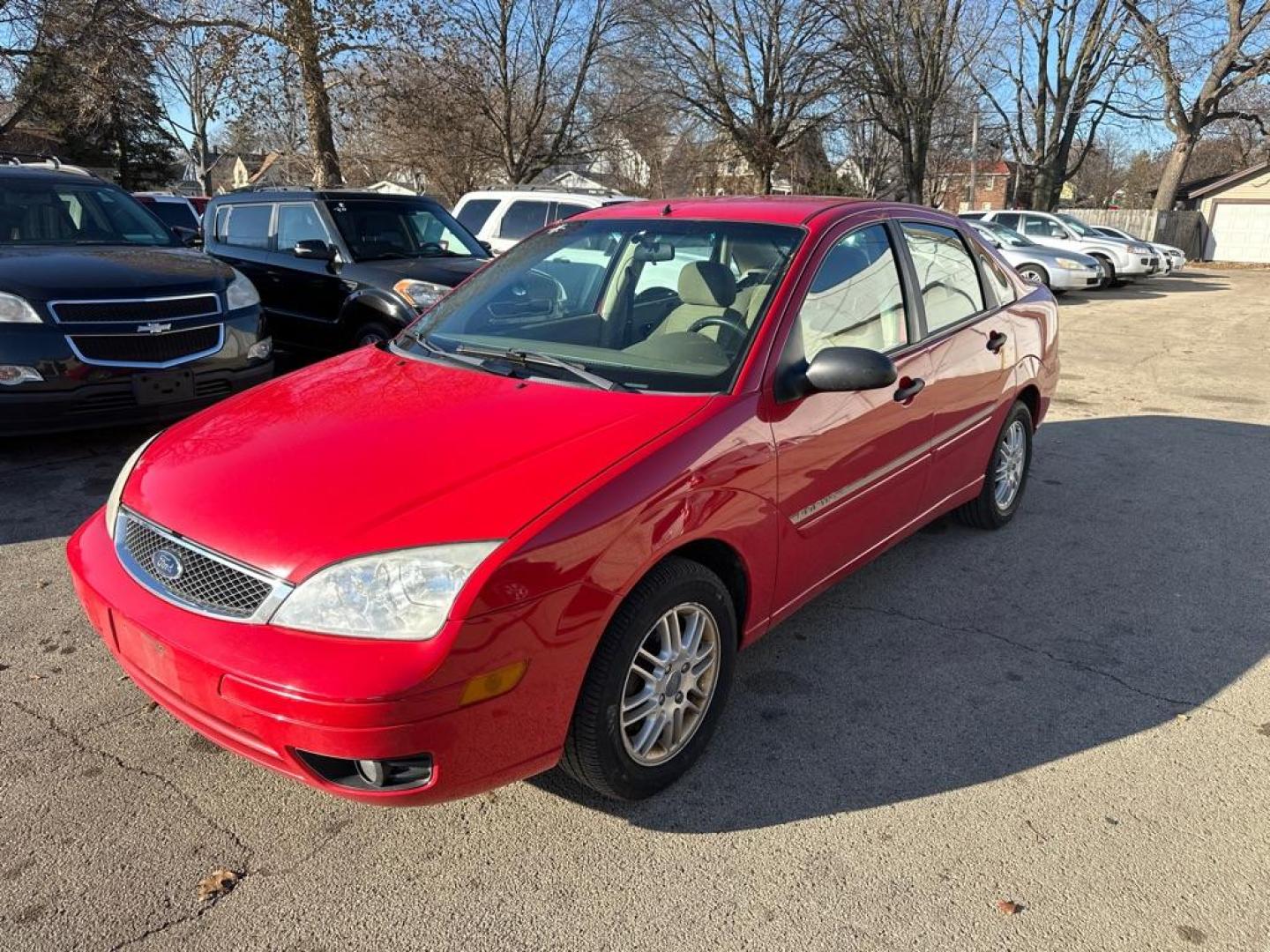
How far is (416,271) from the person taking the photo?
7.59 metres

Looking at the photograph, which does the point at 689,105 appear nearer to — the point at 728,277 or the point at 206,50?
the point at 206,50

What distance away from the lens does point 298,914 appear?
226cm

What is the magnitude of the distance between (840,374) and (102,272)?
192 inches

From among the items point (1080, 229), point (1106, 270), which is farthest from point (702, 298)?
point (1080, 229)

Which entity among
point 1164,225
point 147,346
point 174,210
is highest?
point 174,210

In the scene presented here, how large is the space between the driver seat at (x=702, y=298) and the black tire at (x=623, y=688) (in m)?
0.94

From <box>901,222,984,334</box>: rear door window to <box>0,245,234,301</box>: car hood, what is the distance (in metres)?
4.45

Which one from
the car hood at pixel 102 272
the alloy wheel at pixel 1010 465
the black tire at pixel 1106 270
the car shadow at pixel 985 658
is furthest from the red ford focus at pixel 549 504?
the black tire at pixel 1106 270

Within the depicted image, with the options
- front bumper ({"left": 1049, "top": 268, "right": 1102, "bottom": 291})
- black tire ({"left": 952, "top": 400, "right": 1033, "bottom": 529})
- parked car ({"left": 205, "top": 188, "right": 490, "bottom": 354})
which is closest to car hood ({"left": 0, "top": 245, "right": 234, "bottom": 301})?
parked car ({"left": 205, "top": 188, "right": 490, "bottom": 354})

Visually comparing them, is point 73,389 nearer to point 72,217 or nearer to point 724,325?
point 72,217

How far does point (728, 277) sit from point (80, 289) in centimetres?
413

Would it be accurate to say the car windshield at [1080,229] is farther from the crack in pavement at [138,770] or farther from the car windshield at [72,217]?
the crack in pavement at [138,770]

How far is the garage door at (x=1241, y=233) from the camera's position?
112 feet

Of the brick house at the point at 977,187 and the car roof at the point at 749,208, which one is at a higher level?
the brick house at the point at 977,187
